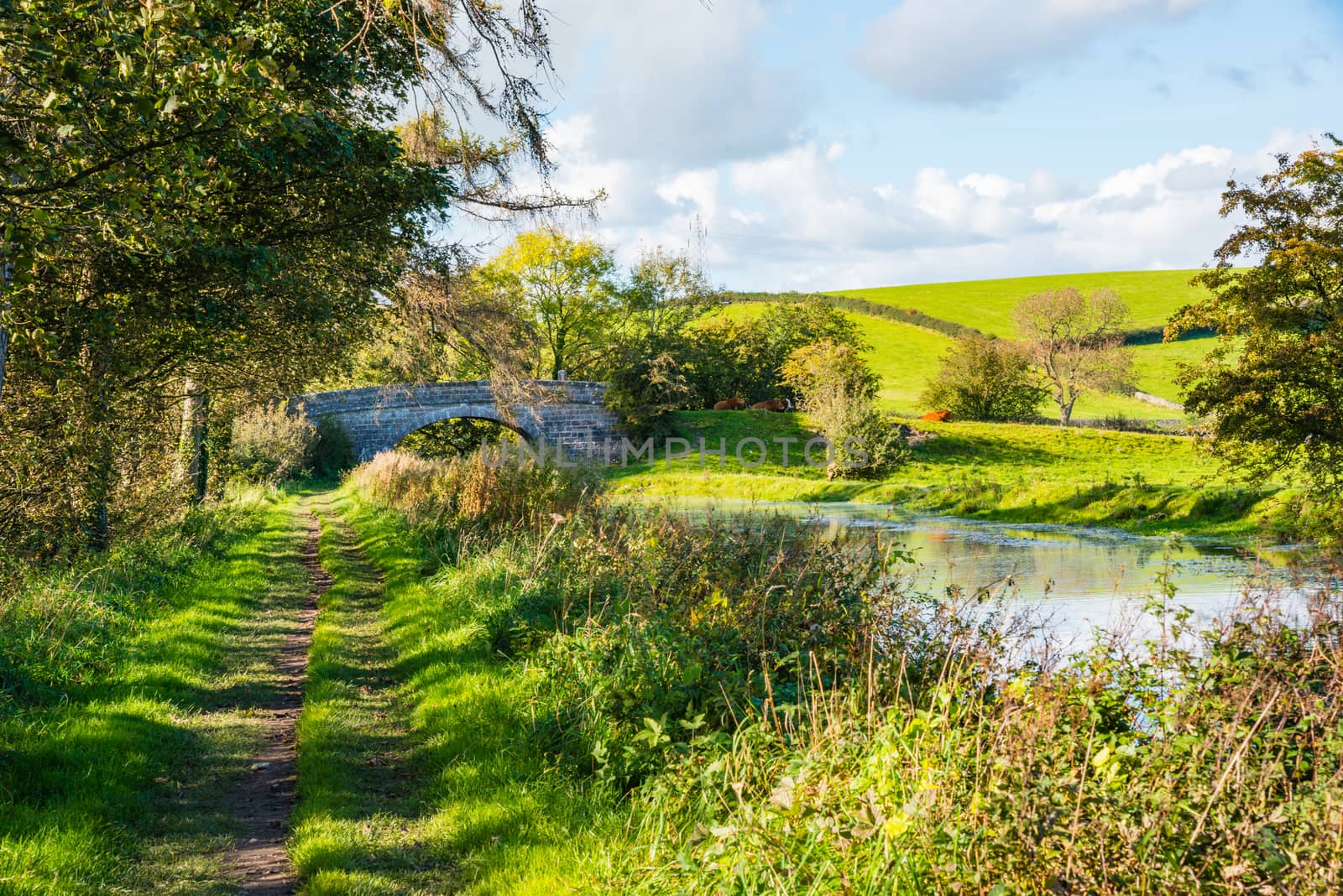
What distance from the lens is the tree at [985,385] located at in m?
51.2

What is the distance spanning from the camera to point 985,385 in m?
51.0

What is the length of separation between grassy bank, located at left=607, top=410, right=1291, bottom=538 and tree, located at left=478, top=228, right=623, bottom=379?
11.8 metres

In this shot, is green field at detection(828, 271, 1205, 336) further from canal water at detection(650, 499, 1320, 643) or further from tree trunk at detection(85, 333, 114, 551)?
tree trunk at detection(85, 333, 114, 551)

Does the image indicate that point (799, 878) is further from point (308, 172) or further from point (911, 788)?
point (308, 172)

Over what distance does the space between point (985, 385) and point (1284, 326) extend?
1407 inches

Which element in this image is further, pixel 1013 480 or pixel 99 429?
pixel 1013 480

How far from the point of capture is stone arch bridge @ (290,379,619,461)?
3825 cm

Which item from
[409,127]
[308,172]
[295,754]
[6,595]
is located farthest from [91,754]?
[409,127]

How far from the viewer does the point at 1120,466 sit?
113 ft

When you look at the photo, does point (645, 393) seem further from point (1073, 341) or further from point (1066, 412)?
point (1073, 341)

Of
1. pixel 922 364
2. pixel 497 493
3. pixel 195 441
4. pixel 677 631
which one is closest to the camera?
pixel 677 631

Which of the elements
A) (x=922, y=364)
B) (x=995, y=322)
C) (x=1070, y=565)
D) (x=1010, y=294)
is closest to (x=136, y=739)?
(x=1070, y=565)

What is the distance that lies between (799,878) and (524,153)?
7.12 meters

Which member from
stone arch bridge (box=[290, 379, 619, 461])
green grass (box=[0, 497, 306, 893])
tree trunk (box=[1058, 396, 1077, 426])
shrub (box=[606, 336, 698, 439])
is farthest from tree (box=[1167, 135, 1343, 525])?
tree trunk (box=[1058, 396, 1077, 426])
